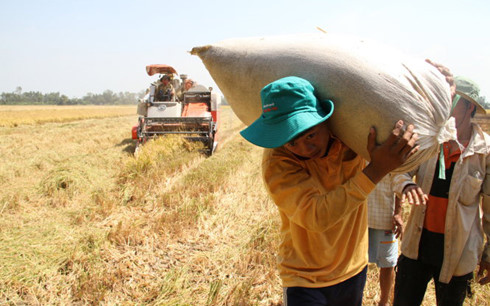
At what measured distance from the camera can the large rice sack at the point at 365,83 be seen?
1164 millimetres

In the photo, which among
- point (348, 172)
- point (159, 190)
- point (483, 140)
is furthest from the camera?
point (159, 190)

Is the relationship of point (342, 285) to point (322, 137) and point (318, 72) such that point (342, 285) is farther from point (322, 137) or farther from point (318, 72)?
point (318, 72)

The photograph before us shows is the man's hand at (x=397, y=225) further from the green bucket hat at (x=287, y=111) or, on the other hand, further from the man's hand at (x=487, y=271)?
the green bucket hat at (x=287, y=111)

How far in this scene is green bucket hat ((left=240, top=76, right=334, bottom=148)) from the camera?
3.75ft

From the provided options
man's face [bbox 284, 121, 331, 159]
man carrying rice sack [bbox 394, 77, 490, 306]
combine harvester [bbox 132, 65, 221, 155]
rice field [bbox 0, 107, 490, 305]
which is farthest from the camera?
combine harvester [bbox 132, 65, 221, 155]

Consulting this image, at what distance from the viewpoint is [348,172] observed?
147 cm

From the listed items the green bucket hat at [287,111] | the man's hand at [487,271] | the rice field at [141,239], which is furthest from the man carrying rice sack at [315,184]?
the rice field at [141,239]

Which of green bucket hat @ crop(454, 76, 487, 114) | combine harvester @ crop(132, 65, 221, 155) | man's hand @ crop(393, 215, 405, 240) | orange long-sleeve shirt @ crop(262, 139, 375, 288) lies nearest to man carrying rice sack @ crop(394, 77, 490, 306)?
green bucket hat @ crop(454, 76, 487, 114)

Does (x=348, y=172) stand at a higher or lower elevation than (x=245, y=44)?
lower

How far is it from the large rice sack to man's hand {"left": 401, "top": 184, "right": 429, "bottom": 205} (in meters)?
0.55

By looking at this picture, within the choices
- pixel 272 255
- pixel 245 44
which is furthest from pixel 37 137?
pixel 245 44

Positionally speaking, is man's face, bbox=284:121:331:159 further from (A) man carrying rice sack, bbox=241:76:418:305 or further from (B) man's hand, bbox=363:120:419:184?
(B) man's hand, bbox=363:120:419:184

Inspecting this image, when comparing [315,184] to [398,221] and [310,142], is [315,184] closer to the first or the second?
[310,142]

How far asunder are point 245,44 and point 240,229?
2.74 m
